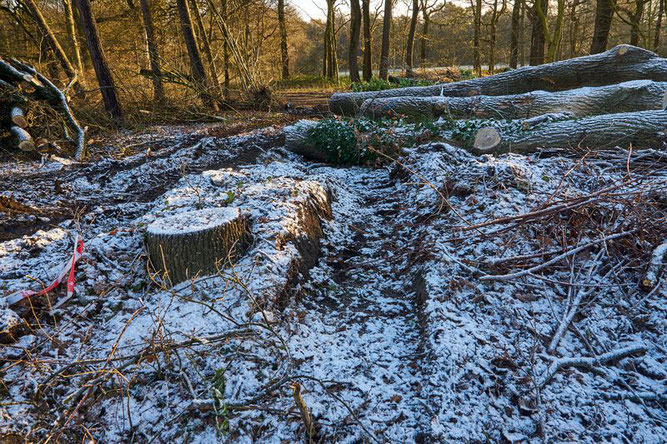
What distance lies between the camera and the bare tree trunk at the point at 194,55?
390 inches

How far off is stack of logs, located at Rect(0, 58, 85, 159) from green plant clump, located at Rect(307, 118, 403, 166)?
4329mm

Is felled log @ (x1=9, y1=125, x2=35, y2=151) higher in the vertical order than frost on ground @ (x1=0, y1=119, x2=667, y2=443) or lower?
higher

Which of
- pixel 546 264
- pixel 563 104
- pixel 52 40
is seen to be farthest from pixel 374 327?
pixel 52 40

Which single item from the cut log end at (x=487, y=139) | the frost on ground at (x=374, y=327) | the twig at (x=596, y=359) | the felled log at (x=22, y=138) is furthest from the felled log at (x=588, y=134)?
the felled log at (x=22, y=138)

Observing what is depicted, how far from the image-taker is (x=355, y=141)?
248 inches

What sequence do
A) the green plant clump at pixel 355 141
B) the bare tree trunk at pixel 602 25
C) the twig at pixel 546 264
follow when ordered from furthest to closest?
the bare tree trunk at pixel 602 25, the green plant clump at pixel 355 141, the twig at pixel 546 264

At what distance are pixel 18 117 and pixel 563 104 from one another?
926cm

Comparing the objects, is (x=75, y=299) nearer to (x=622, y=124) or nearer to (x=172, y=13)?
(x=622, y=124)

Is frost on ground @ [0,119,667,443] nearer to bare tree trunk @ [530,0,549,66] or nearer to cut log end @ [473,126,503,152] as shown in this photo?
cut log end @ [473,126,503,152]

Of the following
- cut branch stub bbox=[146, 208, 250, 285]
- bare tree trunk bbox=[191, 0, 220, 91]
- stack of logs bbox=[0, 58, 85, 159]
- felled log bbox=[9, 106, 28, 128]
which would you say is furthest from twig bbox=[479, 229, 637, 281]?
bare tree trunk bbox=[191, 0, 220, 91]

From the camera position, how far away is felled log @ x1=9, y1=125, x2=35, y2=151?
581 cm

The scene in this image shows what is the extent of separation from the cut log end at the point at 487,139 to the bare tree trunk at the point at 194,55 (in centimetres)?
755

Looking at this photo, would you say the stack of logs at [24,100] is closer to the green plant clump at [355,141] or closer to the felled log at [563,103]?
the green plant clump at [355,141]

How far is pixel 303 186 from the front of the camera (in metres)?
4.03
